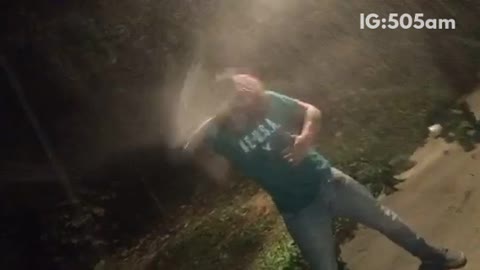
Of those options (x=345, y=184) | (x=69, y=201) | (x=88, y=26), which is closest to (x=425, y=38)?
(x=345, y=184)

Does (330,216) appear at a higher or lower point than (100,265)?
lower

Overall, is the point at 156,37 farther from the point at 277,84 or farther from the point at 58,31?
the point at 277,84

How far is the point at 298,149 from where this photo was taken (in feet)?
7.73

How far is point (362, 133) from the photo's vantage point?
→ 2.98 metres

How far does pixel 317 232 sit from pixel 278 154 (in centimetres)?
25

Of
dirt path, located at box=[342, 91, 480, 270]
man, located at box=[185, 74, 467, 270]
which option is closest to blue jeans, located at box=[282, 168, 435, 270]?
man, located at box=[185, 74, 467, 270]

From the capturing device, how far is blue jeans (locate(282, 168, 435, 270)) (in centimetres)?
241

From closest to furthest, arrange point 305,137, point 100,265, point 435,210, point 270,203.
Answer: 1. point 305,137
2. point 435,210
3. point 270,203
4. point 100,265

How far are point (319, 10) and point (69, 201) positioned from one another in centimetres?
118

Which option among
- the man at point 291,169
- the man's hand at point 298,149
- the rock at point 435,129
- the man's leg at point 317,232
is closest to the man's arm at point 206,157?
the man at point 291,169

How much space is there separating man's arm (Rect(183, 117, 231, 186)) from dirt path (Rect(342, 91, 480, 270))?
50cm

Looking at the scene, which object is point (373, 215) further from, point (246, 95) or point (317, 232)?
point (246, 95)

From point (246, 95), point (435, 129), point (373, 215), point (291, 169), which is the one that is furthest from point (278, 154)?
point (435, 129)

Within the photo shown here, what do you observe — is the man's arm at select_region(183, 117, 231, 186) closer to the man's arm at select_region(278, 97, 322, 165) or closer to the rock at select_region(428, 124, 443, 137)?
the man's arm at select_region(278, 97, 322, 165)
